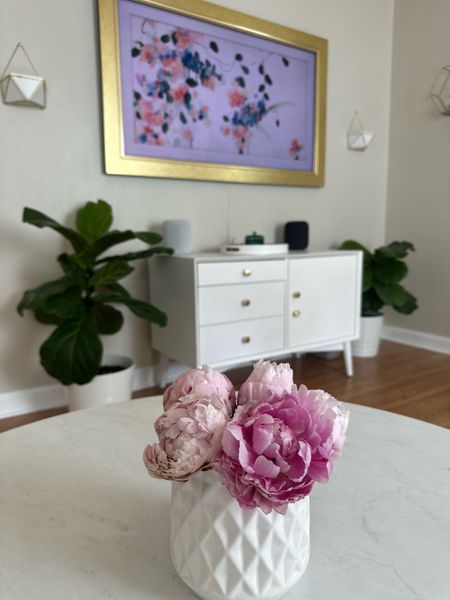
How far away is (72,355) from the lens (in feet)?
5.44

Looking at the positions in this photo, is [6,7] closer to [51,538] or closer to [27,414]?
[27,414]

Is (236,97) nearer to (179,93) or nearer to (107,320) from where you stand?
(179,93)

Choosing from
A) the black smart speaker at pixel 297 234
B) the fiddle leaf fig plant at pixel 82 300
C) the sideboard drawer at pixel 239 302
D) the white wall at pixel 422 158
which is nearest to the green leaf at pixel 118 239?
the fiddle leaf fig plant at pixel 82 300

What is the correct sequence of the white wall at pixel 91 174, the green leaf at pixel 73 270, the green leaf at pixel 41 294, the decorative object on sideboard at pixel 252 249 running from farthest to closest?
the decorative object on sideboard at pixel 252 249, the white wall at pixel 91 174, the green leaf at pixel 73 270, the green leaf at pixel 41 294

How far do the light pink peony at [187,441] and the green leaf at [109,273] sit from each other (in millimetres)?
1479

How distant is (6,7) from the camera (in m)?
1.83

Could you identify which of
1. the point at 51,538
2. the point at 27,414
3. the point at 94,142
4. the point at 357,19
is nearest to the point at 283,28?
the point at 357,19

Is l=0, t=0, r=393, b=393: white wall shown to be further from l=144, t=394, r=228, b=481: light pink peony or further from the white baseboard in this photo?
l=144, t=394, r=228, b=481: light pink peony

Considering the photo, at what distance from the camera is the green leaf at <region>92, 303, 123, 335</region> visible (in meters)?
1.82

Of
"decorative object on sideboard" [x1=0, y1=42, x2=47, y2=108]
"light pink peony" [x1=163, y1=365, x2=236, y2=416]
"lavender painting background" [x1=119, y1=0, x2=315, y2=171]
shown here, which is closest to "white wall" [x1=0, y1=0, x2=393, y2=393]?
"decorative object on sideboard" [x1=0, y1=42, x2=47, y2=108]

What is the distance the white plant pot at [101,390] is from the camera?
1840mm

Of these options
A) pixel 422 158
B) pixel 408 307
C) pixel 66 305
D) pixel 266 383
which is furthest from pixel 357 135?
pixel 266 383

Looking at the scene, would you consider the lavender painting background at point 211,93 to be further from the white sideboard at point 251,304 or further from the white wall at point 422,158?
the white wall at point 422,158

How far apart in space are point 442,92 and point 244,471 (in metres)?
3.18
